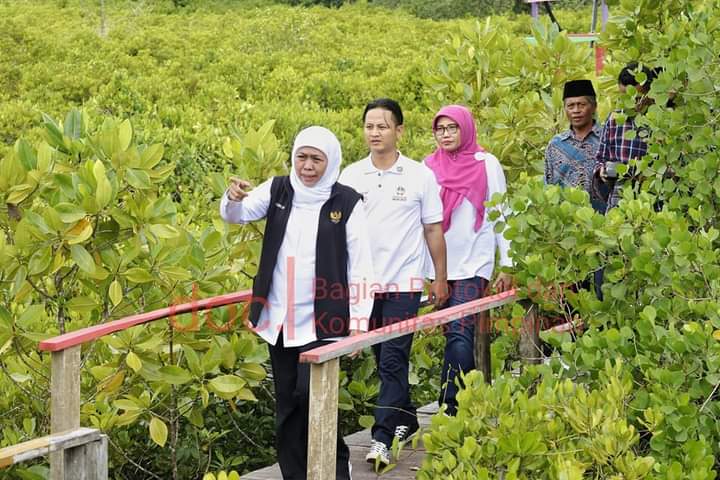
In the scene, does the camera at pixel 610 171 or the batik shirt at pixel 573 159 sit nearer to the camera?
the camera at pixel 610 171


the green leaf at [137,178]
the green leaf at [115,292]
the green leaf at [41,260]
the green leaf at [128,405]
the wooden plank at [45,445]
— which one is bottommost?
the green leaf at [128,405]

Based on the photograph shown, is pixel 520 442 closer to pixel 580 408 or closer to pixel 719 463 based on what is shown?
pixel 580 408

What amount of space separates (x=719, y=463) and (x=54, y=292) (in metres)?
2.69

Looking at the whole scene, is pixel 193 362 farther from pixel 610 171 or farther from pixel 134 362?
pixel 610 171

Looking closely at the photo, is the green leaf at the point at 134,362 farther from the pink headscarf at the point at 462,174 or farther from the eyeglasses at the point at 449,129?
the eyeglasses at the point at 449,129

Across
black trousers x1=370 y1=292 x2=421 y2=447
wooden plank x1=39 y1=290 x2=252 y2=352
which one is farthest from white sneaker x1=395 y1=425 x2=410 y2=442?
wooden plank x1=39 y1=290 x2=252 y2=352

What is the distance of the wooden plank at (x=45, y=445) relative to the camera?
353 centimetres

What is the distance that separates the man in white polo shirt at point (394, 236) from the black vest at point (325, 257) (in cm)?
54

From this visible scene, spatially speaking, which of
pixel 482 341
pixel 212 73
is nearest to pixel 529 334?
pixel 482 341

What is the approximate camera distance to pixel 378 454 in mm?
4840

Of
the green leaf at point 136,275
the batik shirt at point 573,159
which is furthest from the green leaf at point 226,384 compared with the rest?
the batik shirt at point 573,159

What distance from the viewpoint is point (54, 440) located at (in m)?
3.81

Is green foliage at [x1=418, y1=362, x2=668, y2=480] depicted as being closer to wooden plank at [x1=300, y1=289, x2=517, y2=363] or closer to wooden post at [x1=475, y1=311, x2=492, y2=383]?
wooden plank at [x1=300, y1=289, x2=517, y2=363]

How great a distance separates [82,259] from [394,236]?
129 cm
